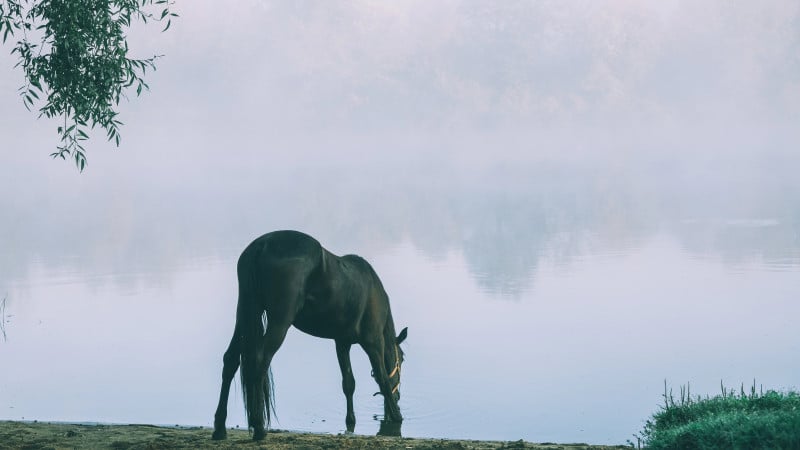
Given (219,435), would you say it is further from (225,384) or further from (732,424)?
(732,424)

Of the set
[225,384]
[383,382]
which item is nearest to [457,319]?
[383,382]

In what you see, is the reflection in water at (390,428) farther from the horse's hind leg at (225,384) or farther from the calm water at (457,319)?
the horse's hind leg at (225,384)

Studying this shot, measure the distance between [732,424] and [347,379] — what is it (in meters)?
6.78

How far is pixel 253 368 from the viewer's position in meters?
13.1

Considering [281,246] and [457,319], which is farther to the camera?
[457,319]

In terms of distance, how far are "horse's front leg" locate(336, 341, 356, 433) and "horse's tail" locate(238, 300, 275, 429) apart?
2468mm

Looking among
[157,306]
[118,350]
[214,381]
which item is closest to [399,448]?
[214,381]

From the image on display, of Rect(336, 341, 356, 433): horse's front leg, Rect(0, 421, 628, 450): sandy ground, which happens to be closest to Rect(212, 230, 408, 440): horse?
Rect(0, 421, 628, 450): sandy ground

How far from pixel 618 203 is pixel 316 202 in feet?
79.7

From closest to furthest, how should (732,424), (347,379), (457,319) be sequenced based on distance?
(732,424), (347,379), (457,319)

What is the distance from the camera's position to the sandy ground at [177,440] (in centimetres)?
1237

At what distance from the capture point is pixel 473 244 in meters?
58.9

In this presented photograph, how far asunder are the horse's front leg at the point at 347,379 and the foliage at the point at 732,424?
4.76 metres

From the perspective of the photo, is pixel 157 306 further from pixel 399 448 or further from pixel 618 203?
pixel 618 203
